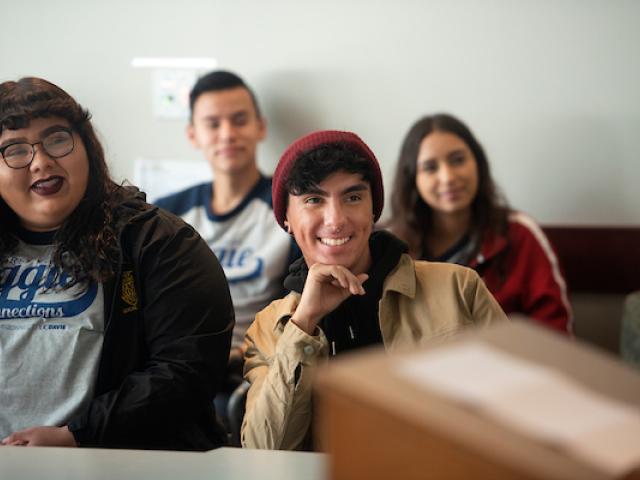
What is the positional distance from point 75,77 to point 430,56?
4.13 feet

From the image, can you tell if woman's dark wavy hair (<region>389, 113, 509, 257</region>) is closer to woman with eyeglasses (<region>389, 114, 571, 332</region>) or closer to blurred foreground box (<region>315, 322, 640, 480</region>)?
woman with eyeglasses (<region>389, 114, 571, 332</region>)

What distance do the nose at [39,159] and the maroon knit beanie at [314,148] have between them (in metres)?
0.41

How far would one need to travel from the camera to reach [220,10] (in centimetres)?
285

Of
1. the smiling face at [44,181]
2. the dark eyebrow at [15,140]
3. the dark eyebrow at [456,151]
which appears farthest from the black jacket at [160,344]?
the dark eyebrow at [456,151]

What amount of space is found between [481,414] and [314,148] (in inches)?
34.3

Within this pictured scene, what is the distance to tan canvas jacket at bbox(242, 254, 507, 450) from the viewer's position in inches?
52.2

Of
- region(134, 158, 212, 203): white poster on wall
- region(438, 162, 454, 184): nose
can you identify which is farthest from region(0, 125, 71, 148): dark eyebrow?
region(134, 158, 212, 203): white poster on wall

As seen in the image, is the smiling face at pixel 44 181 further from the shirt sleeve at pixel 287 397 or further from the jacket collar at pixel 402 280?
the jacket collar at pixel 402 280

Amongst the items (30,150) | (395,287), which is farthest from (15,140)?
→ (395,287)

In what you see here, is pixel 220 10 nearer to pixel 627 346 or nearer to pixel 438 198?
pixel 438 198

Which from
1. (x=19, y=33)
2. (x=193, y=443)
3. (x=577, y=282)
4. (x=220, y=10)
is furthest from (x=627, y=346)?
(x=19, y=33)

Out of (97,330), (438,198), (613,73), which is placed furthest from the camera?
(613,73)

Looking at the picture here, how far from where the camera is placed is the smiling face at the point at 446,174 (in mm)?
2439

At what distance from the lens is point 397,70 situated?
109 inches
